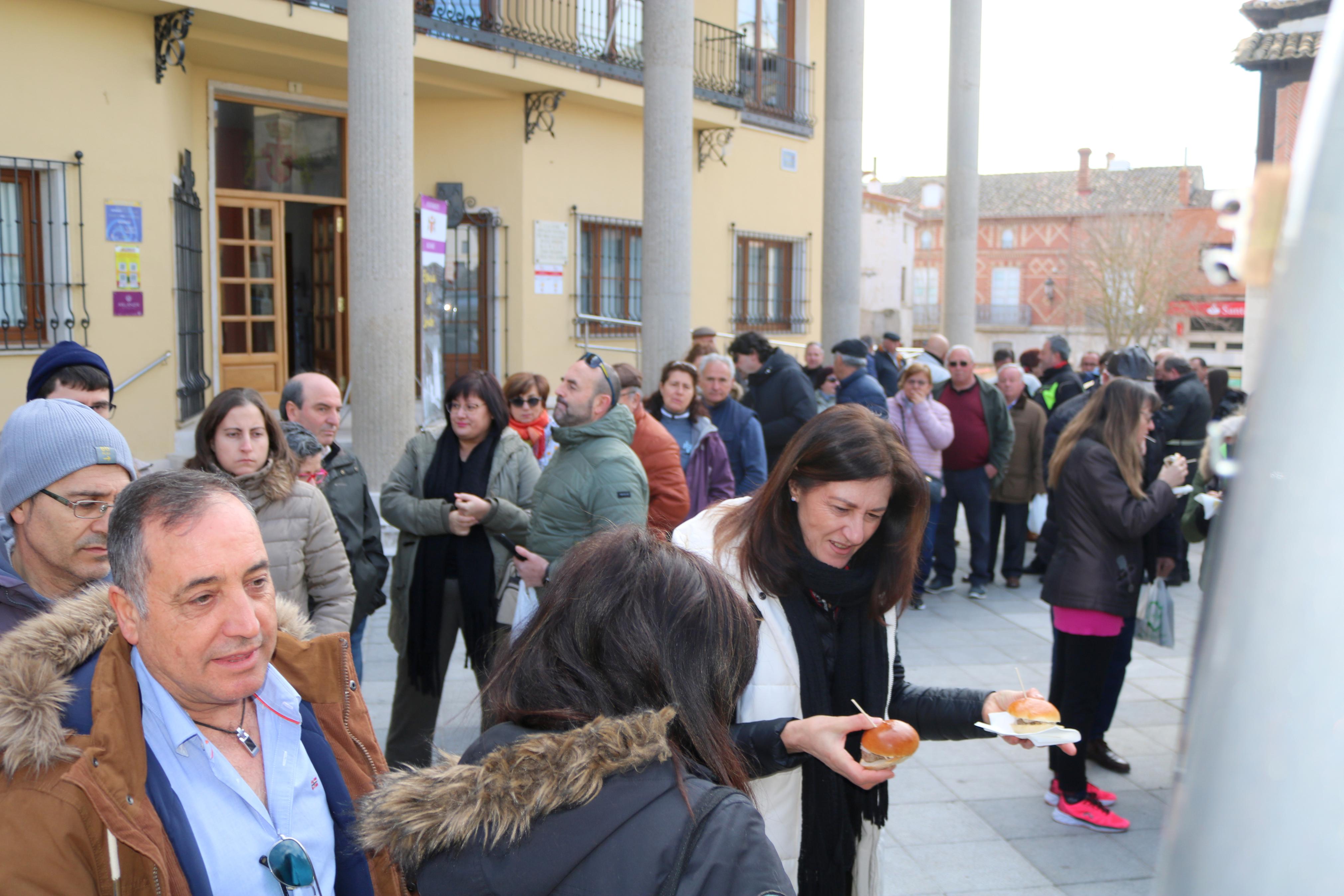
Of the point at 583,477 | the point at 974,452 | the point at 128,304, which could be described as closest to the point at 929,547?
the point at 974,452

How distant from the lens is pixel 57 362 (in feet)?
14.0

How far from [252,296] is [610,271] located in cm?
492

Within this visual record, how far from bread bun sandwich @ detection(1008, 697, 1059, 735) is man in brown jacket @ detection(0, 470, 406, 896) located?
1.52 meters

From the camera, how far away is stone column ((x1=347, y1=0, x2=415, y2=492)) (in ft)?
28.1

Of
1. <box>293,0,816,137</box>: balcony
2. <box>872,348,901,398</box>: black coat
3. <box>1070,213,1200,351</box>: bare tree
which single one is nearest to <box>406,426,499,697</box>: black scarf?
<box>872,348,901,398</box>: black coat

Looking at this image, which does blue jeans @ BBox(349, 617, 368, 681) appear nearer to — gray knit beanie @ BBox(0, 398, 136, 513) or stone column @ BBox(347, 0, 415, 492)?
gray knit beanie @ BBox(0, 398, 136, 513)

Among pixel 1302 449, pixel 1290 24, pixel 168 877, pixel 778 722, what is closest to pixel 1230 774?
pixel 1302 449

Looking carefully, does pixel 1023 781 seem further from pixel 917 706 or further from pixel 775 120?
pixel 775 120

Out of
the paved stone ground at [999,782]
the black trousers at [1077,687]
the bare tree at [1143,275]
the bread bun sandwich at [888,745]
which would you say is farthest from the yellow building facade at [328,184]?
the bare tree at [1143,275]

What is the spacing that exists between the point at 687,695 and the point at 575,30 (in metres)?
13.7

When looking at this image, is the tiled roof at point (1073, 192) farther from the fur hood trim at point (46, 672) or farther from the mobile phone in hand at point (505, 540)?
the fur hood trim at point (46, 672)

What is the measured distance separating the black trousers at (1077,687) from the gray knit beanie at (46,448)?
3956 mm

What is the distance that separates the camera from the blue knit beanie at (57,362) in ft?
14.0

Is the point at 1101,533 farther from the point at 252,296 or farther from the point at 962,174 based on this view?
the point at 962,174
